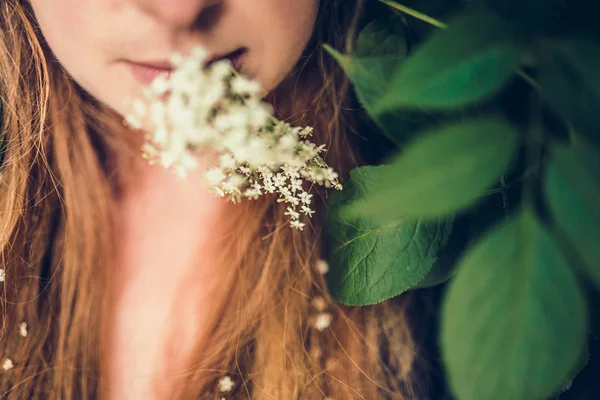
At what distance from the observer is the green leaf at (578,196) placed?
261 millimetres

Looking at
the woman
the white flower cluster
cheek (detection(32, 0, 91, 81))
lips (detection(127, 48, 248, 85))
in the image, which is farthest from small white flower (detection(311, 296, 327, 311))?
cheek (detection(32, 0, 91, 81))

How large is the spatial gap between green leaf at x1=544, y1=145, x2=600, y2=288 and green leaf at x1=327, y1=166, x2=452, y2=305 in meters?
0.20

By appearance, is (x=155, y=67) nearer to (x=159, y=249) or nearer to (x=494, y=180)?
(x=159, y=249)

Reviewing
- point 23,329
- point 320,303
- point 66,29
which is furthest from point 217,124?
point 23,329

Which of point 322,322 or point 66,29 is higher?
point 66,29

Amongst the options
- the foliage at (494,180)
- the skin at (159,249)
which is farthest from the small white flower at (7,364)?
the foliage at (494,180)

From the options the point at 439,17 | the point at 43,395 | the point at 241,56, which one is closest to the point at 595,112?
the point at 439,17

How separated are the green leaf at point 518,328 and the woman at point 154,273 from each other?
443 millimetres

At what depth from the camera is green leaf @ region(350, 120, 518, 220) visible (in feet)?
0.83

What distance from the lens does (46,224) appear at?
2.56 ft

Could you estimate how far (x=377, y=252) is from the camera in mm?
490

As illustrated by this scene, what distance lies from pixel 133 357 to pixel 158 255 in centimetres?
18

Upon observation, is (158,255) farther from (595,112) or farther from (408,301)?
(595,112)

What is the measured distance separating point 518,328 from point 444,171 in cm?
11
